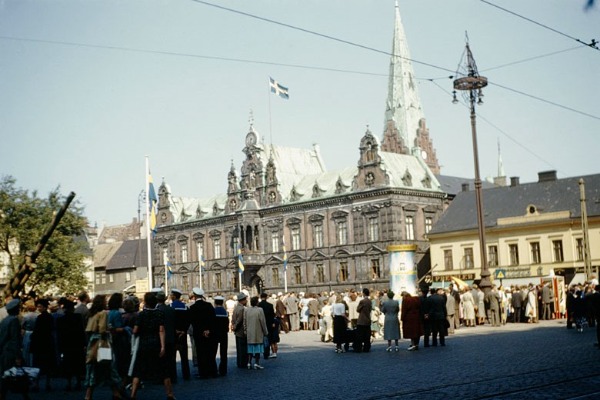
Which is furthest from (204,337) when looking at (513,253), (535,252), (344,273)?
(344,273)

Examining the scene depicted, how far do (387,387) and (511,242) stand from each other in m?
48.0

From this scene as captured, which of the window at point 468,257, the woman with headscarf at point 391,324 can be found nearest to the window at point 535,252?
the window at point 468,257

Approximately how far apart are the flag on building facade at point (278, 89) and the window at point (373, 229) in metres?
15.7

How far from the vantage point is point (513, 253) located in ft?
197

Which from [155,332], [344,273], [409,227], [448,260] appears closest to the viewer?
[155,332]

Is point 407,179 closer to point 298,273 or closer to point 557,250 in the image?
point 298,273

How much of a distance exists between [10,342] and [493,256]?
169 feet

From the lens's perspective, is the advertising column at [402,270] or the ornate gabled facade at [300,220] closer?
the advertising column at [402,270]

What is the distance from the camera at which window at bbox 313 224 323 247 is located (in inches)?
2891

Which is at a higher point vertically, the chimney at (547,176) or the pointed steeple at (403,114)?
the pointed steeple at (403,114)

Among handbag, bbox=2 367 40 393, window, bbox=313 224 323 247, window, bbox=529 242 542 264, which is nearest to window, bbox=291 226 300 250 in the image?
window, bbox=313 224 323 247

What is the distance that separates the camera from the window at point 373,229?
6875cm

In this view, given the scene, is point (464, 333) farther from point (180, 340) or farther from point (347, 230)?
point (347, 230)

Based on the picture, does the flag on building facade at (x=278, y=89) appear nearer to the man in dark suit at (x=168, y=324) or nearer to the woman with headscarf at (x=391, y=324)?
the woman with headscarf at (x=391, y=324)
